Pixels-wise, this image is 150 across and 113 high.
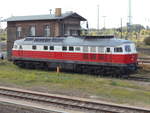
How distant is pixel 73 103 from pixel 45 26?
81.1 feet

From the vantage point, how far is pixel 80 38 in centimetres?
2811

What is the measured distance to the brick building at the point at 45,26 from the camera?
121 ft

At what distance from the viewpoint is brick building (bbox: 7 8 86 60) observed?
3694cm

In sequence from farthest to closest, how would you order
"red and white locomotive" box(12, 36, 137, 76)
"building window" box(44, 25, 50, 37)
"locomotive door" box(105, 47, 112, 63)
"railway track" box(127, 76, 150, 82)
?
"building window" box(44, 25, 50, 37) → "locomotive door" box(105, 47, 112, 63) → "red and white locomotive" box(12, 36, 137, 76) → "railway track" box(127, 76, 150, 82)

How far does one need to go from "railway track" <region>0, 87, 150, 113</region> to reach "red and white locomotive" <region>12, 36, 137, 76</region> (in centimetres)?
1067

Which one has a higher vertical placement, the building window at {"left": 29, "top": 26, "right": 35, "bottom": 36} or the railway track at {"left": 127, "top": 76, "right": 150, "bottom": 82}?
the building window at {"left": 29, "top": 26, "right": 35, "bottom": 36}

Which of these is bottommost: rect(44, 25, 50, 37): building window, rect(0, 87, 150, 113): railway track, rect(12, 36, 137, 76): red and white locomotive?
rect(0, 87, 150, 113): railway track

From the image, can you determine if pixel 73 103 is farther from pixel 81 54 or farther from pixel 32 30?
pixel 32 30

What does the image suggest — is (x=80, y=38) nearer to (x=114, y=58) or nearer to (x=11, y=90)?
(x=114, y=58)

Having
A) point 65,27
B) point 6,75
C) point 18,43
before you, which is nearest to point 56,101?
point 6,75

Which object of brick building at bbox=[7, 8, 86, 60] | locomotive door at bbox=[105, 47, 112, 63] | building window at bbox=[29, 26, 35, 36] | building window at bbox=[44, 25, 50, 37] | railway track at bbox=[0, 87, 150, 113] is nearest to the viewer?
railway track at bbox=[0, 87, 150, 113]

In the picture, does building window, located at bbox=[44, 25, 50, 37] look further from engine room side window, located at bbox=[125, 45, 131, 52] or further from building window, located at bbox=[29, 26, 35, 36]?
engine room side window, located at bbox=[125, 45, 131, 52]

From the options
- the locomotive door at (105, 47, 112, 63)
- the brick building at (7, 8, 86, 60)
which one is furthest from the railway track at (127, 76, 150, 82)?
the brick building at (7, 8, 86, 60)

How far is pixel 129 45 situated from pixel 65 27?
44.5ft
